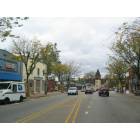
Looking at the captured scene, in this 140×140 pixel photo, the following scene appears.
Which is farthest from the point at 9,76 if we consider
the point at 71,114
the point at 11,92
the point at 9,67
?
the point at 71,114

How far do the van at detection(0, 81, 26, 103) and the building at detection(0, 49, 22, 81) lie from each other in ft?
40.9

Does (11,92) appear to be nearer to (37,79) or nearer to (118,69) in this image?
(37,79)

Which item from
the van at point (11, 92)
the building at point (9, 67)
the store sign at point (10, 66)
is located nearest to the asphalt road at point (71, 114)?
the van at point (11, 92)

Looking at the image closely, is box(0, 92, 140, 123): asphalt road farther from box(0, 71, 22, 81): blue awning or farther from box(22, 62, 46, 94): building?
box(22, 62, 46, 94): building

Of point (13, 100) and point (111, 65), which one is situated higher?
point (111, 65)

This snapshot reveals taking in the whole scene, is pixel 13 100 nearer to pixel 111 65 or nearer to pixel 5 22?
pixel 5 22

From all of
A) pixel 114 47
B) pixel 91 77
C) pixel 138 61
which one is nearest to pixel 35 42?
pixel 114 47

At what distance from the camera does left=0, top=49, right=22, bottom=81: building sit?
174 ft

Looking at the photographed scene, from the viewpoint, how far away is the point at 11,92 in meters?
38.0

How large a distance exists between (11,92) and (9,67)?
19156mm

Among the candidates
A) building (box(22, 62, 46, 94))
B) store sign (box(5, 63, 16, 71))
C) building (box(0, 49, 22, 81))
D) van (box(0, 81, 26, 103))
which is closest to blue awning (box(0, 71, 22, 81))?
building (box(0, 49, 22, 81))

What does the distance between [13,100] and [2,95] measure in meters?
3.06

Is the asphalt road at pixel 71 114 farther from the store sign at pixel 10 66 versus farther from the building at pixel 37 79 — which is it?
the building at pixel 37 79

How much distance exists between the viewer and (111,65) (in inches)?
3588
